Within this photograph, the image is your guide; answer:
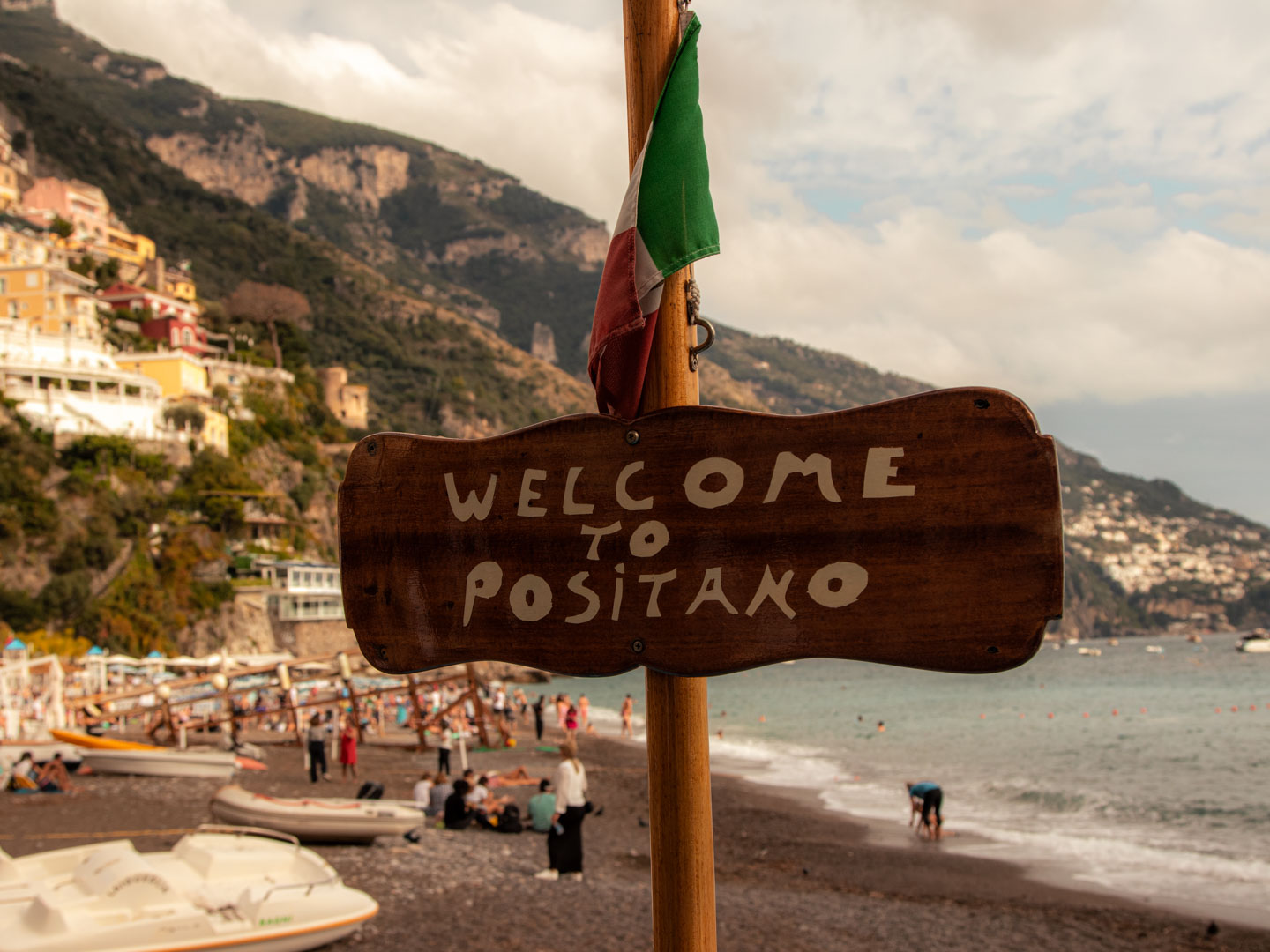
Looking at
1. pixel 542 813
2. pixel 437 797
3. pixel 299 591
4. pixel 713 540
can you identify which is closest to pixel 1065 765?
pixel 542 813

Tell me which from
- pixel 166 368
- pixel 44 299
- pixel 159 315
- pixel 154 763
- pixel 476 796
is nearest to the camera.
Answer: pixel 476 796

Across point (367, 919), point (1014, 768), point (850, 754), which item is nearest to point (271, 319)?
point (850, 754)

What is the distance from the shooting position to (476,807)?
1384 centimetres

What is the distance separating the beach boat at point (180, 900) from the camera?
6.30 m

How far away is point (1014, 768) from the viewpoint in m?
27.0

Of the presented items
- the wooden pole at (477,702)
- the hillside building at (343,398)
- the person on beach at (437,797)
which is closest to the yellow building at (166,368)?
the hillside building at (343,398)

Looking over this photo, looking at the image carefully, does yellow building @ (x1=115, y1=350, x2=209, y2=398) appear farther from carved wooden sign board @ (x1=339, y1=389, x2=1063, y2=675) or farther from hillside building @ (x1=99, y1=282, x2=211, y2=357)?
carved wooden sign board @ (x1=339, y1=389, x2=1063, y2=675)

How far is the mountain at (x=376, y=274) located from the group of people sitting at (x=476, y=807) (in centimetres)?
6282

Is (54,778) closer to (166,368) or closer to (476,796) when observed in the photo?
(476,796)

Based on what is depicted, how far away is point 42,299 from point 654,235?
6745 centimetres

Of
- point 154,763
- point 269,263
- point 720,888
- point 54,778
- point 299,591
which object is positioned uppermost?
point 269,263

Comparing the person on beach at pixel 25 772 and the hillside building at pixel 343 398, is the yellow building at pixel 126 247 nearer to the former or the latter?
the hillside building at pixel 343 398

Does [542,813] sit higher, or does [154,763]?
[154,763]

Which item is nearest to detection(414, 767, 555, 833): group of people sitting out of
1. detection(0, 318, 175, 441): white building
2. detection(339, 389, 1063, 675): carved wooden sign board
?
detection(339, 389, 1063, 675): carved wooden sign board
